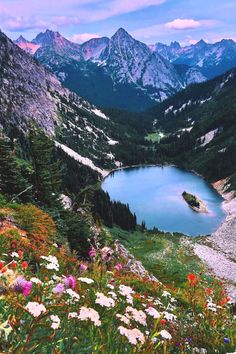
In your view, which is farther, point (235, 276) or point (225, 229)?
point (225, 229)

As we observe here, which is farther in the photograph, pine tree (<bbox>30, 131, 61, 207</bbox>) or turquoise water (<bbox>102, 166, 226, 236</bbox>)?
turquoise water (<bbox>102, 166, 226, 236</bbox>)

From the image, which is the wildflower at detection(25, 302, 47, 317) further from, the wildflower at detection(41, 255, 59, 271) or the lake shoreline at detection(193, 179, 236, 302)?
the lake shoreline at detection(193, 179, 236, 302)

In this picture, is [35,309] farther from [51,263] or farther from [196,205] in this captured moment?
[196,205]

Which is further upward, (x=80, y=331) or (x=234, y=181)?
(x=80, y=331)

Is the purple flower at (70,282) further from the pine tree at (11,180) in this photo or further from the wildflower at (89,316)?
the pine tree at (11,180)

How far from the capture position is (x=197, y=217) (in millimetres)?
137625

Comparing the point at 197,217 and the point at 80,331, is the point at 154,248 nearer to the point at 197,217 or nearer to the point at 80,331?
the point at 197,217

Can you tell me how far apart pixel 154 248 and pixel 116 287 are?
7438 centimetres

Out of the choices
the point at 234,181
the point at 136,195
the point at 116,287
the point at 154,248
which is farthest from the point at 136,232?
the point at 116,287

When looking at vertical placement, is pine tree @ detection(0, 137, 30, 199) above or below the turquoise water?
above


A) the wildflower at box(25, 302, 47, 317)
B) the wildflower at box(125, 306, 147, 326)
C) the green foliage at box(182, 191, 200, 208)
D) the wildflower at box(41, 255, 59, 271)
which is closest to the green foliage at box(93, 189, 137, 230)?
the green foliage at box(182, 191, 200, 208)

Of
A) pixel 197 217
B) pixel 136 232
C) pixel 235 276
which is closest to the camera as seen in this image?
pixel 235 276

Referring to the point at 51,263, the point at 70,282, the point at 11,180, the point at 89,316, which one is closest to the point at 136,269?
the point at 11,180

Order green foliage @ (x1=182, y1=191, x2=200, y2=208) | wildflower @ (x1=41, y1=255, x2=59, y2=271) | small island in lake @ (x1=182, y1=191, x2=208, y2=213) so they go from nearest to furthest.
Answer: wildflower @ (x1=41, y1=255, x2=59, y2=271) → small island in lake @ (x1=182, y1=191, x2=208, y2=213) → green foliage @ (x1=182, y1=191, x2=200, y2=208)
